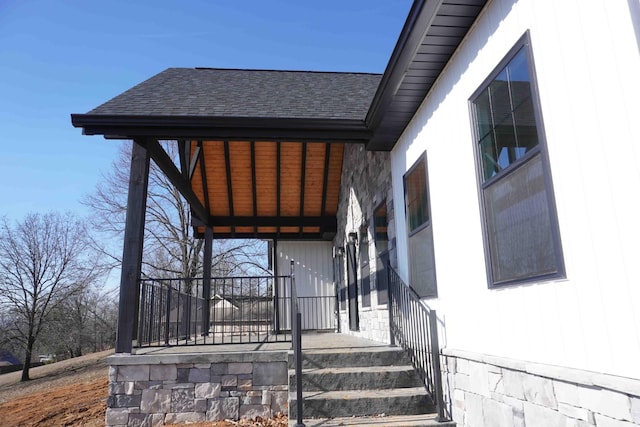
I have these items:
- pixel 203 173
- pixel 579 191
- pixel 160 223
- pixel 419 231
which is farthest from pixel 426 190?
pixel 160 223

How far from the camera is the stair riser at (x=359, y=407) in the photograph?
3867mm

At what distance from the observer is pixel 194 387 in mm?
4836

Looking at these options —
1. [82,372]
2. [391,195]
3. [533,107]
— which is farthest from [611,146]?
[82,372]

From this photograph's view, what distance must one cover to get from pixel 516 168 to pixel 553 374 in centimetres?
128

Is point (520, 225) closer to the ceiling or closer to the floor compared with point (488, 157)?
closer to the floor

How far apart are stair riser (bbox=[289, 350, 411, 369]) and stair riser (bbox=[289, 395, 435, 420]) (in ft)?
2.32

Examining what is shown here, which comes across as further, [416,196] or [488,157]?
[416,196]

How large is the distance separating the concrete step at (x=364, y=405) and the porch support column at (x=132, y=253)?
219cm

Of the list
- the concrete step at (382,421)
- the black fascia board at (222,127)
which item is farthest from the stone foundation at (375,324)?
the black fascia board at (222,127)

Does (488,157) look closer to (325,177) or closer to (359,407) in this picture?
(359,407)

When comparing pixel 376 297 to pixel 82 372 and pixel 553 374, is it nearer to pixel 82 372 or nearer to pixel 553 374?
pixel 553 374

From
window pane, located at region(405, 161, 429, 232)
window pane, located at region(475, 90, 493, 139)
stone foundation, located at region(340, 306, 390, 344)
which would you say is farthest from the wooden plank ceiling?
window pane, located at region(475, 90, 493, 139)

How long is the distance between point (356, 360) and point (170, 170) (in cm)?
391

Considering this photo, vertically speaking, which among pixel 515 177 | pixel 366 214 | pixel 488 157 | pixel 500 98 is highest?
pixel 366 214
